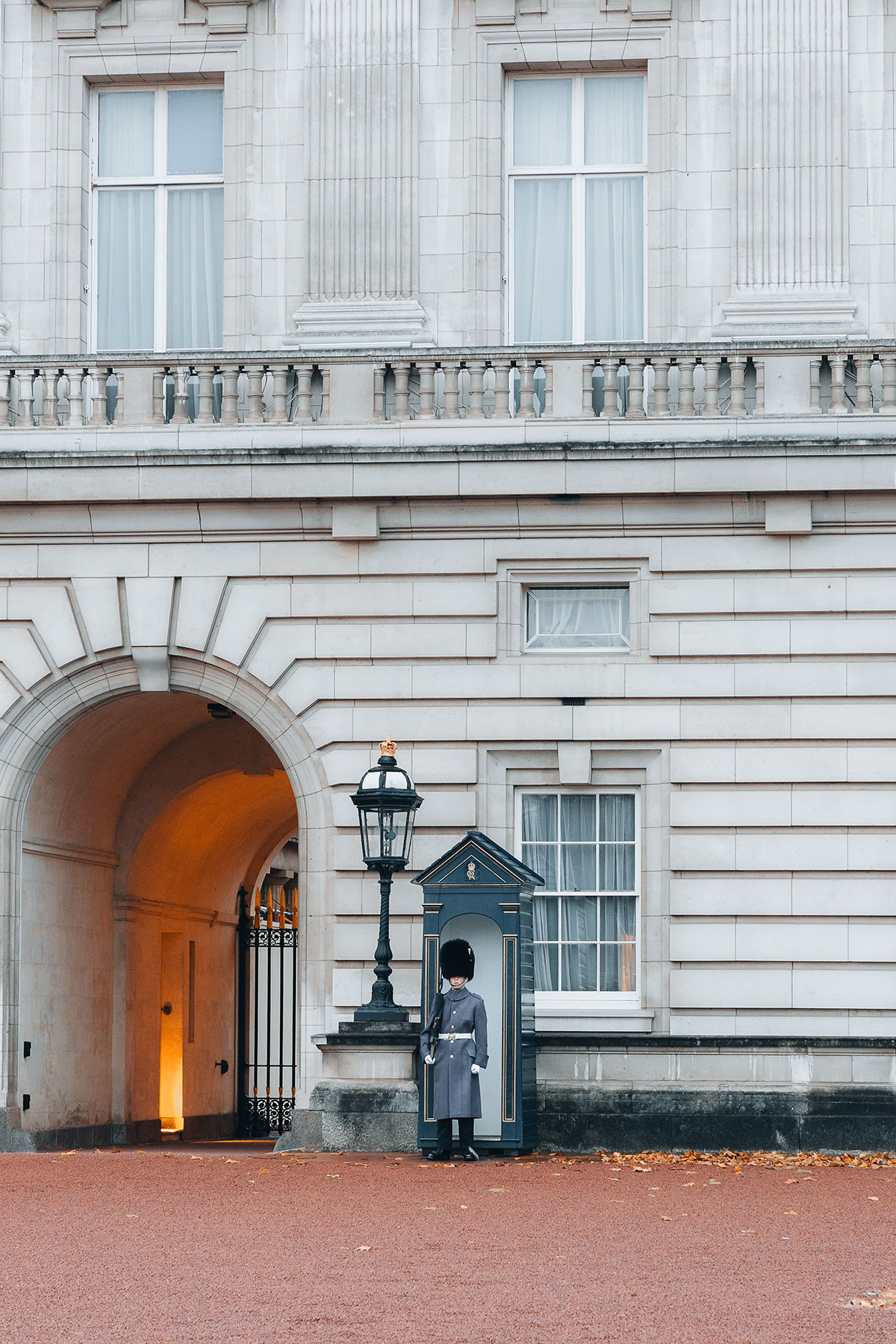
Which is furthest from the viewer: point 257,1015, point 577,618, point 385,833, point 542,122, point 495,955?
point 257,1015

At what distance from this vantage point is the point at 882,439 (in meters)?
15.6

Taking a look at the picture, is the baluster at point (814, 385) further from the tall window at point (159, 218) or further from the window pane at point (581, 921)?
the tall window at point (159, 218)

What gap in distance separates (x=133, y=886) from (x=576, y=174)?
741 centimetres

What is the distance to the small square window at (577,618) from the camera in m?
16.1

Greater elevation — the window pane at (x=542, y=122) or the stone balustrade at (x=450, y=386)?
the window pane at (x=542, y=122)

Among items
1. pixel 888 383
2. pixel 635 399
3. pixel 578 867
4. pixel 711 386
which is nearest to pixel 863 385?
pixel 888 383

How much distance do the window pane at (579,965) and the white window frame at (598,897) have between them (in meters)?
0.06

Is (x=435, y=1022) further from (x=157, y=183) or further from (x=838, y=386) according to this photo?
(x=157, y=183)

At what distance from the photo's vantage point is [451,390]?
53.0ft

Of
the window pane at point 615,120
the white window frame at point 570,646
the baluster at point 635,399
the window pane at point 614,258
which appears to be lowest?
the white window frame at point 570,646

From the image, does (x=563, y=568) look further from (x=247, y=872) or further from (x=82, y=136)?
(x=247, y=872)

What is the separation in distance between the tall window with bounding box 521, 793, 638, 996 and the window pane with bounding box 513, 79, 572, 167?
5287 millimetres

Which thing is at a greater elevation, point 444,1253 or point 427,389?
point 427,389

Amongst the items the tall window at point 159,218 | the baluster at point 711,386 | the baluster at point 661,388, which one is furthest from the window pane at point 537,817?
the tall window at point 159,218
